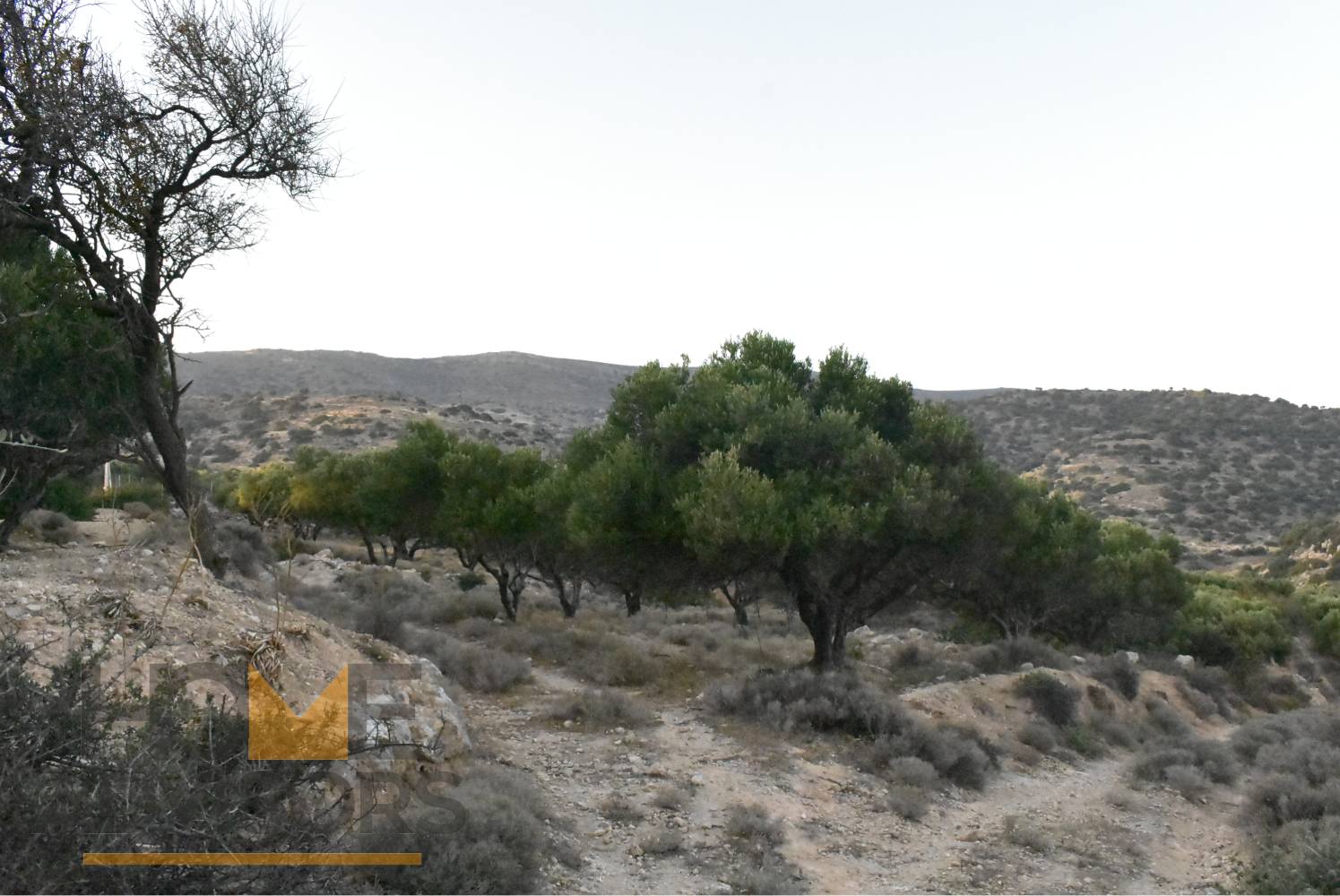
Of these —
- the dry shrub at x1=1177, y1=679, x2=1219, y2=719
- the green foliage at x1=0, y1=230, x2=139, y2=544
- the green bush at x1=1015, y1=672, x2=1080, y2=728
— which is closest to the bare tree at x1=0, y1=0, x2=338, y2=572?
the green foliage at x1=0, y1=230, x2=139, y2=544

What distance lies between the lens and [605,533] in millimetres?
16188

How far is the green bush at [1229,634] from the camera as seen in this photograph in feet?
97.2

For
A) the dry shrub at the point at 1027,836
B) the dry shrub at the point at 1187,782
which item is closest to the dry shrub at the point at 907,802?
the dry shrub at the point at 1027,836

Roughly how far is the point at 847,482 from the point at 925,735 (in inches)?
171

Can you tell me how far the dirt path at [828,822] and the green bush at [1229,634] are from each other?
17.7 meters

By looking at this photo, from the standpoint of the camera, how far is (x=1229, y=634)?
30.1 meters

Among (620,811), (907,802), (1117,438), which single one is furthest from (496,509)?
(1117,438)

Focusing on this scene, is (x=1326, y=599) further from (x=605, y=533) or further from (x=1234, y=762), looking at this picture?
(x=605, y=533)

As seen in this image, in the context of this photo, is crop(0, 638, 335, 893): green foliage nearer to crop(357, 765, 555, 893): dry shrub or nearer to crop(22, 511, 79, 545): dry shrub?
crop(357, 765, 555, 893): dry shrub

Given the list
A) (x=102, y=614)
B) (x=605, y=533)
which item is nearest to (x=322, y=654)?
(x=102, y=614)

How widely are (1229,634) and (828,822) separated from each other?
86.2 ft

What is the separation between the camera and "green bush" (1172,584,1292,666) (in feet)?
97.2

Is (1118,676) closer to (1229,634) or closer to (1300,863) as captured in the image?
(1300,863)

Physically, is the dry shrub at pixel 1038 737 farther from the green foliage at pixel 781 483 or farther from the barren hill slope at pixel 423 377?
the barren hill slope at pixel 423 377
